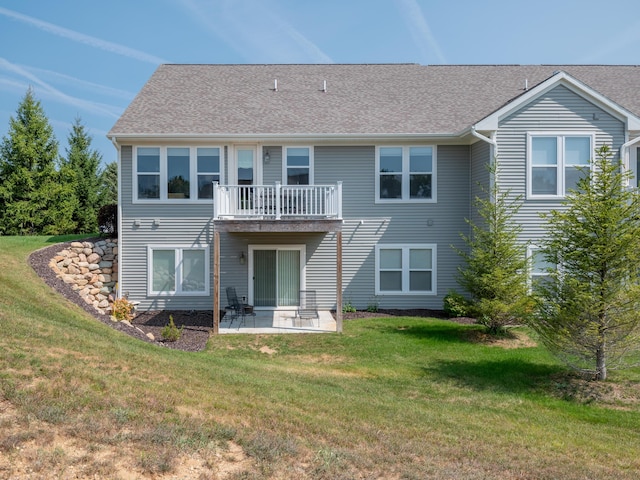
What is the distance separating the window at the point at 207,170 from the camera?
15047mm

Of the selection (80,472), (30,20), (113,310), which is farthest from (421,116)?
(30,20)

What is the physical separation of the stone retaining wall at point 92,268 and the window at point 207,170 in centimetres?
342

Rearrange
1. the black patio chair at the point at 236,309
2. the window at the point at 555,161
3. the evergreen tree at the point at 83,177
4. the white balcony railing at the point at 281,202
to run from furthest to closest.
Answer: the evergreen tree at the point at 83,177
the window at the point at 555,161
the black patio chair at the point at 236,309
the white balcony railing at the point at 281,202

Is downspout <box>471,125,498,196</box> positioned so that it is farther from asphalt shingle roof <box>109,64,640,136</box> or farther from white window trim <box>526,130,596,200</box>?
asphalt shingle roof <box>109,64,640,136</box>

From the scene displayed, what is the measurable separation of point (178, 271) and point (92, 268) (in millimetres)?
2635

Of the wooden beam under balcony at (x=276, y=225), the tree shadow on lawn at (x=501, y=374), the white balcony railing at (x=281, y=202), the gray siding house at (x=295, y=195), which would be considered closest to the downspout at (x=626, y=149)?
the gray siding house at (x=295, y=195)

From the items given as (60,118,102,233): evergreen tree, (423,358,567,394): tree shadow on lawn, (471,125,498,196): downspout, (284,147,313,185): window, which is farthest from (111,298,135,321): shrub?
(60,118,102,233): evergreen tree

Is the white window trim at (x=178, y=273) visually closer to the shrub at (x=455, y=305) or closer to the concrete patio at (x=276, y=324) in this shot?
the concrete patio at (x=276, y=324)

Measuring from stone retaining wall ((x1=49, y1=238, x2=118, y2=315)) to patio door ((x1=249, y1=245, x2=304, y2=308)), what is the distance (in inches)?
175

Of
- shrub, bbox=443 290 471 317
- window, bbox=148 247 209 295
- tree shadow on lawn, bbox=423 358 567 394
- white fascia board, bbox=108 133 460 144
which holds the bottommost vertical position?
tree shadow on lawn, bbox=423 358 567 394

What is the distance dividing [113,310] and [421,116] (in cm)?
1097

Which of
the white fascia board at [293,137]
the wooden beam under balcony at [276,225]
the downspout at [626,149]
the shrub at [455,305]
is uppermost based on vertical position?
the white fascia board at [293,137]

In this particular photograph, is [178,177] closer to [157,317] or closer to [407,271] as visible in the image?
[157,317]

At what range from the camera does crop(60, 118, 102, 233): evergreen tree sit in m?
27.8
